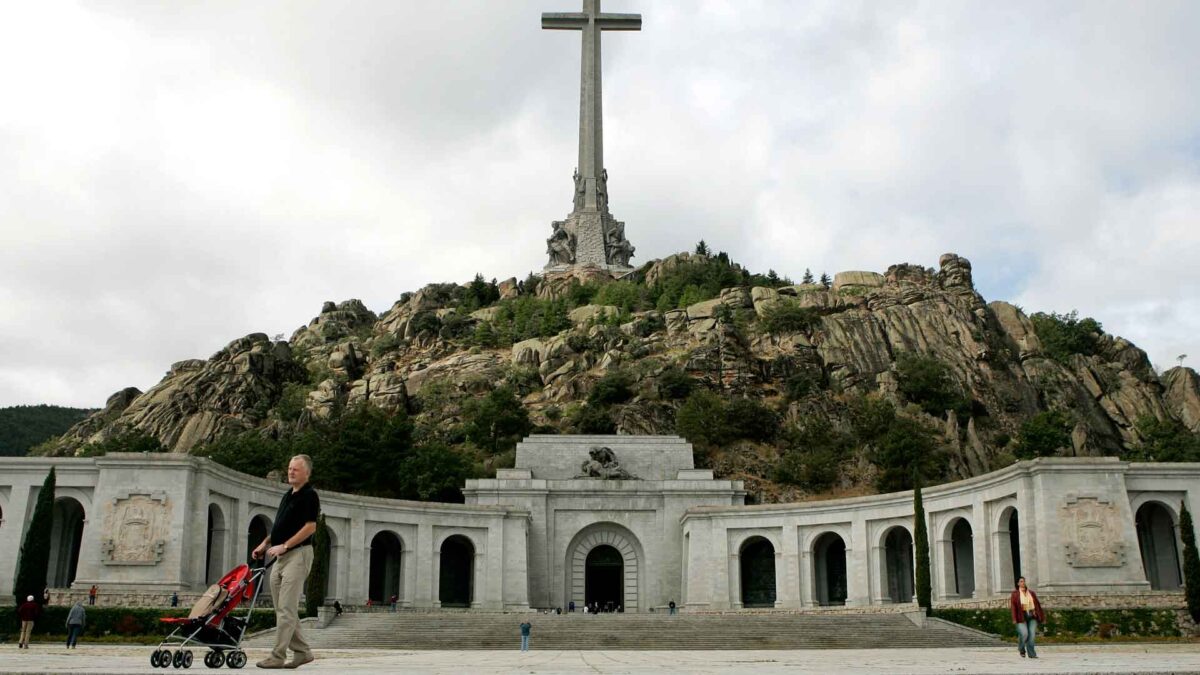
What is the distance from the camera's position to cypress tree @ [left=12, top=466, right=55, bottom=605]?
3394 centimetres

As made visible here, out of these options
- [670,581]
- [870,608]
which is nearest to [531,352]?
[670,581]

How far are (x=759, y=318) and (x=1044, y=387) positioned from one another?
797 inches

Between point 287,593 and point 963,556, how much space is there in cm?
3799

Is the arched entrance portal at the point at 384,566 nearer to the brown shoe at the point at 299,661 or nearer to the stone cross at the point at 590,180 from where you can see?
the brown shoe at the point at 299,661

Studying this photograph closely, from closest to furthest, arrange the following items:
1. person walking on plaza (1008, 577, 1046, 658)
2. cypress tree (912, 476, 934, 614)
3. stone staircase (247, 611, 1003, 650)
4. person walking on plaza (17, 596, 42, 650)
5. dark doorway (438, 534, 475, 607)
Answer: person walking on plaza (1008, 577, 1046, 658) → person walking on plaza (17, 596, 42, 650) → stone staircase (247, 611, 1003, 650) → cypress tree (912, 476, 934, 614) → dark doorway (438, 534, 475, 607)

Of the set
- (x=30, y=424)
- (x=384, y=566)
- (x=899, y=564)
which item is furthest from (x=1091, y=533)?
(x=30, y=424)

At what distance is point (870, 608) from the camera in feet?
147

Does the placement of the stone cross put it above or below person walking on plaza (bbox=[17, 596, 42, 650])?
above

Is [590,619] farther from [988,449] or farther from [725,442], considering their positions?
[988,449]

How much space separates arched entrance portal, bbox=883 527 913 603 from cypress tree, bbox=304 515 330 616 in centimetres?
2234

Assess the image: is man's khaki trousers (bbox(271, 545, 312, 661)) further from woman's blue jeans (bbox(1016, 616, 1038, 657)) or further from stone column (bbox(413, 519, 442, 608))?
stone column (bbox(413, 519, 442, 608))

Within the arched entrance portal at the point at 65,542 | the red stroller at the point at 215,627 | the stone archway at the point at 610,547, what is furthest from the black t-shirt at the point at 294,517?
the stone archway at the point at 610,547

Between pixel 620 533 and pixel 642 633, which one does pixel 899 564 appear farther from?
pixel 642 633

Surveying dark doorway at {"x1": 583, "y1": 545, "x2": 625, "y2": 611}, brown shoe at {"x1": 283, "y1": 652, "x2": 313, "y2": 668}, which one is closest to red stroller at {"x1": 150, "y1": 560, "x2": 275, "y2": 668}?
brown shoe at {"x1": 283, "y1": 652, "x2": 313, "y2": 668}
